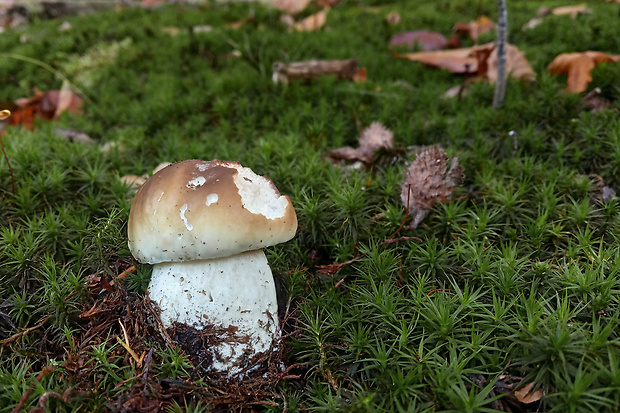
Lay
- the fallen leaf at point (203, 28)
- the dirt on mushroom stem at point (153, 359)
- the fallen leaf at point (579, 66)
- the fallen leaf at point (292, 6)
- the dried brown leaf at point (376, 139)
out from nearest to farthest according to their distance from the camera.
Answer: the dirt on mushroom stem at point (153, 359), the dried brown leaf at point (376, 139), the fallen leaf at point (579, 66), the fallen leaf at point (203, 28), the fallen leaf at point (292, 6)

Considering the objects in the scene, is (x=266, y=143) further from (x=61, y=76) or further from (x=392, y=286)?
(x=61, y=76)

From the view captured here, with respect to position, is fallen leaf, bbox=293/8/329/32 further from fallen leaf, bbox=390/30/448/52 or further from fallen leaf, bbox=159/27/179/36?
fallen leaf, bbox=159/27/179/36

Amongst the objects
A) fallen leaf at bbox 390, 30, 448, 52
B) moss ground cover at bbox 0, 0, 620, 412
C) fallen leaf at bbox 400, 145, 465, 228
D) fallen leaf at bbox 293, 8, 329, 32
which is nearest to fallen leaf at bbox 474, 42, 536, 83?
moss ground cover at bbox 0, 0, 620, 412

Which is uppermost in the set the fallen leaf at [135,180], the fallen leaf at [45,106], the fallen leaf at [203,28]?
the fallen leaf at [203,28]

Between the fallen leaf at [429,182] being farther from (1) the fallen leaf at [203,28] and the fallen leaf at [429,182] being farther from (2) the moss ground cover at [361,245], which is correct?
(1) the fallen leaf at [203,28]

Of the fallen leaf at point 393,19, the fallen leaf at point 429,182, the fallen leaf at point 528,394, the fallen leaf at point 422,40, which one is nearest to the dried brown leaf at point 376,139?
the fallen leaf at point 429,182

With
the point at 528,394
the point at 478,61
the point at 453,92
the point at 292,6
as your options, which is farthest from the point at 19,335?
the point at 292,6

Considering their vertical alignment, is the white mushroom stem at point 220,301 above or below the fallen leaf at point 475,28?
below
